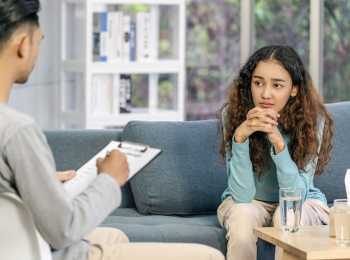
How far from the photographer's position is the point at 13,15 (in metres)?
1.92

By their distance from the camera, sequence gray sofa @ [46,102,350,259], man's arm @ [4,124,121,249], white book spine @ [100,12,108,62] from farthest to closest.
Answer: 1. white book spine @ [100,12,108,62]
2. gray sofa @ [46,102,350,259]
3. man's arm @ [4,124,121,249]

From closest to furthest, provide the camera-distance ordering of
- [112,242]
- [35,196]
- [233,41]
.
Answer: [35,196], [112,242], [233,41]

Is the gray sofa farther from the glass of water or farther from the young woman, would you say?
the glass of water

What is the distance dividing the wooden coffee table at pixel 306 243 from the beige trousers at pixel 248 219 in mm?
179

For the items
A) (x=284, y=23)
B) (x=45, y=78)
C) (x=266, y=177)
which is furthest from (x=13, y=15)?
(x=284, y=23)

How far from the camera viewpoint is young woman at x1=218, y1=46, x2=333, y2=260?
3.21m

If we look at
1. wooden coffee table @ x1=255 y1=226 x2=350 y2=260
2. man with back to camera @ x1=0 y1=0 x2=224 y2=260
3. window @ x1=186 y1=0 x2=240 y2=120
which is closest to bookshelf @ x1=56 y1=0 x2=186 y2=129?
window @ x1=186 y1=0 x2=240 y2=120

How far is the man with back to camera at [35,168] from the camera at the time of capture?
6.07ft

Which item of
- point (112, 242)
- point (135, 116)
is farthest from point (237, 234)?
point (135, 116)

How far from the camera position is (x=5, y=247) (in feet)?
6.35

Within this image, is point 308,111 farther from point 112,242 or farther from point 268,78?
point 112,242

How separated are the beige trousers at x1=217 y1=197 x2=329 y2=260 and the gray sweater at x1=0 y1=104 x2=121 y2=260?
4.01ft

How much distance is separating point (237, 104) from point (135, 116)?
188 cm

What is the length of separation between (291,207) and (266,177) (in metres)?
0.58
